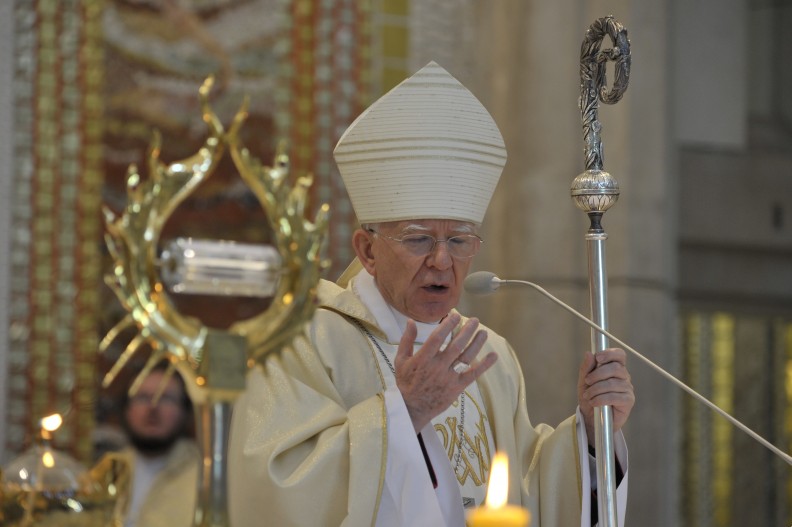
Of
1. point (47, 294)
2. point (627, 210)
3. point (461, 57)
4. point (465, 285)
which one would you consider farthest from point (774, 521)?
point (465, 285)

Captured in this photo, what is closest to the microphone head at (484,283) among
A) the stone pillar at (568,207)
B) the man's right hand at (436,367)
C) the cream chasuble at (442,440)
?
the man's right hand at (436,367)

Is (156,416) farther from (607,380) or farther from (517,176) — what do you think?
(607,380)

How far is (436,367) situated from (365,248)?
842 millimetres

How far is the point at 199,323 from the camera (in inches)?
82.8

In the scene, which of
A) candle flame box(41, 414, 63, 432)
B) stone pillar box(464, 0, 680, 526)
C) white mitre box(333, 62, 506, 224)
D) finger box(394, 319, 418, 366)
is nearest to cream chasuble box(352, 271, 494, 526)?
finger box(394, 319, 418, 366)

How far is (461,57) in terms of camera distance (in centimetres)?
723

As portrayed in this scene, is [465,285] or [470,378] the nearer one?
[470,378]

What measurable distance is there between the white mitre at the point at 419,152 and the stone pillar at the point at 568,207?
128 inches

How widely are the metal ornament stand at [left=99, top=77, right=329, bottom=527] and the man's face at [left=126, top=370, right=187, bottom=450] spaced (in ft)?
12.8

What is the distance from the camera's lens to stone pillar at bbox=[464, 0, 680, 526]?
7148mm

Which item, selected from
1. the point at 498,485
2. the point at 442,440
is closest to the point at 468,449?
the point at 442,440

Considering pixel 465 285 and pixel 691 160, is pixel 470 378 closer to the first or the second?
pixel 465 285

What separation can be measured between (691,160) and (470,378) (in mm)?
5644

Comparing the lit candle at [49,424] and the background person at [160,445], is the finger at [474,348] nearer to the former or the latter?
the lit candle at [49,424]
